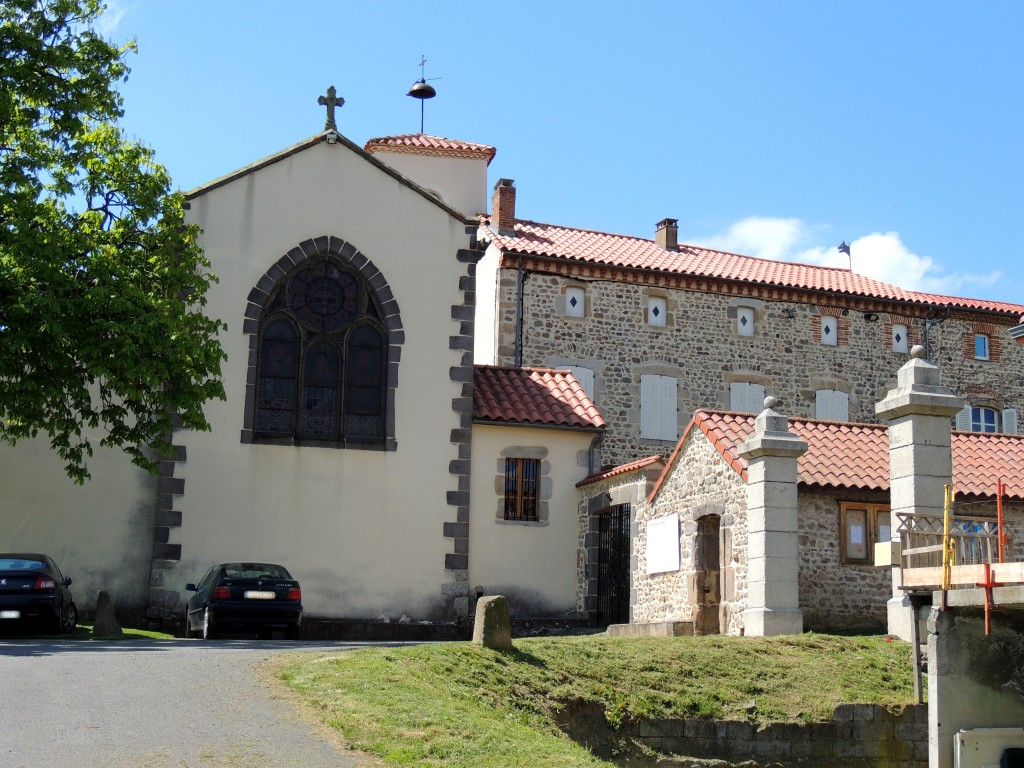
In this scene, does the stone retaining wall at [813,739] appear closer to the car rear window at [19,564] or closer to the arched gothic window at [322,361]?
the car rear window at [19,564]

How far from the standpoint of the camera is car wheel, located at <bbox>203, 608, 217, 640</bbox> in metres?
18.3

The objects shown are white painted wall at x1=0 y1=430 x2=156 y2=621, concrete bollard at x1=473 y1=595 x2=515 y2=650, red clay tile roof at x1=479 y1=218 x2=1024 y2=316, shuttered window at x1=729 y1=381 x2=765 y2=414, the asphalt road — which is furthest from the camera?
shuttered window at x1=729 y1=381 x2=765 y2=414

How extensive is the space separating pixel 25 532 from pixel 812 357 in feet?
69.0

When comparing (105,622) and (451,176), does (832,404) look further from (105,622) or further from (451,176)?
(105,622)

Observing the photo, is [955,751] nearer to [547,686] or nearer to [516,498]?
[547,686]

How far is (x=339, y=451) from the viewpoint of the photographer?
77.0 ft

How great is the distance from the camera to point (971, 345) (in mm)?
36812

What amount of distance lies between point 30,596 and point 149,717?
851 cm

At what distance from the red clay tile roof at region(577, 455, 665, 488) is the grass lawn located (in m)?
5.09

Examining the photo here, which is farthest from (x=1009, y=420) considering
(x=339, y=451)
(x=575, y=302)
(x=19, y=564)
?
(x=19, y=564)

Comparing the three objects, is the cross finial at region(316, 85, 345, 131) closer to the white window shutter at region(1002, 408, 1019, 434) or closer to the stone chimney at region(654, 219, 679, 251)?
the stone chimney at region(654, 219, 679, 251)

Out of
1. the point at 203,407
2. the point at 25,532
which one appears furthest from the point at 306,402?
the point at 25,532

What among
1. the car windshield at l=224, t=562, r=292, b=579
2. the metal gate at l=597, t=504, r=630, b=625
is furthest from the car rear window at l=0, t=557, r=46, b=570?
the metal gate at l=597, t=504, r=630, b=625

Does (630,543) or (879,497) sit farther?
(630,543)
